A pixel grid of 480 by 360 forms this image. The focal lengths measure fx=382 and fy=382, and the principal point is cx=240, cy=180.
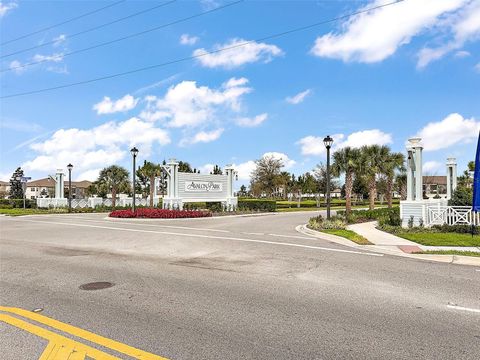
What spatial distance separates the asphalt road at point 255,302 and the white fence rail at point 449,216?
8259 mm

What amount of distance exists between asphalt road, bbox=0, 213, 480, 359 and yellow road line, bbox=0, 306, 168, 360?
106 millimetres

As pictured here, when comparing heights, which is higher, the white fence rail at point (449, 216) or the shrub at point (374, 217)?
the white fence rail at point (449, 216)

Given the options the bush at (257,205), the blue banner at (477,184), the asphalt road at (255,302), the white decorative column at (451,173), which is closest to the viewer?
the asphalt road at (255,302)

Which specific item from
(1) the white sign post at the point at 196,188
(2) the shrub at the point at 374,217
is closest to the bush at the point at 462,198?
(2) the shrub at the point at 374,217

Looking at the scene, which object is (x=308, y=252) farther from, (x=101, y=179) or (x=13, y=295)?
(x=101, y=179)

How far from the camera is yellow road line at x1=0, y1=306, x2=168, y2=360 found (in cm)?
424

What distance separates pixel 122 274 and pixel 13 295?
2.23 m

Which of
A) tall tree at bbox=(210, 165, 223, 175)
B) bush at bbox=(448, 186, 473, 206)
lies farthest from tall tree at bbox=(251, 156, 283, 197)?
bush at bbox=(448, 186, 473, 206)

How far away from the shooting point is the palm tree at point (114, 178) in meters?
48.7

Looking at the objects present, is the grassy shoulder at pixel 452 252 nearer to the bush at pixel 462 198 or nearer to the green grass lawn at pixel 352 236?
the green grass lawn at pixel 352 236

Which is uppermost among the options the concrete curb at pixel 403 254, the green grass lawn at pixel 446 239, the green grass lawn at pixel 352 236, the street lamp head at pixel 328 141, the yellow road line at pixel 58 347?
the street lamp head at pixel 328 141

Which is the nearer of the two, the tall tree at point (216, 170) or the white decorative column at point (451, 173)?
the white decorative column at point (451, 173)

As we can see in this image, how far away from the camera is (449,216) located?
17609 mm

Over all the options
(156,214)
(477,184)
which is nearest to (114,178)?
(156,214)
